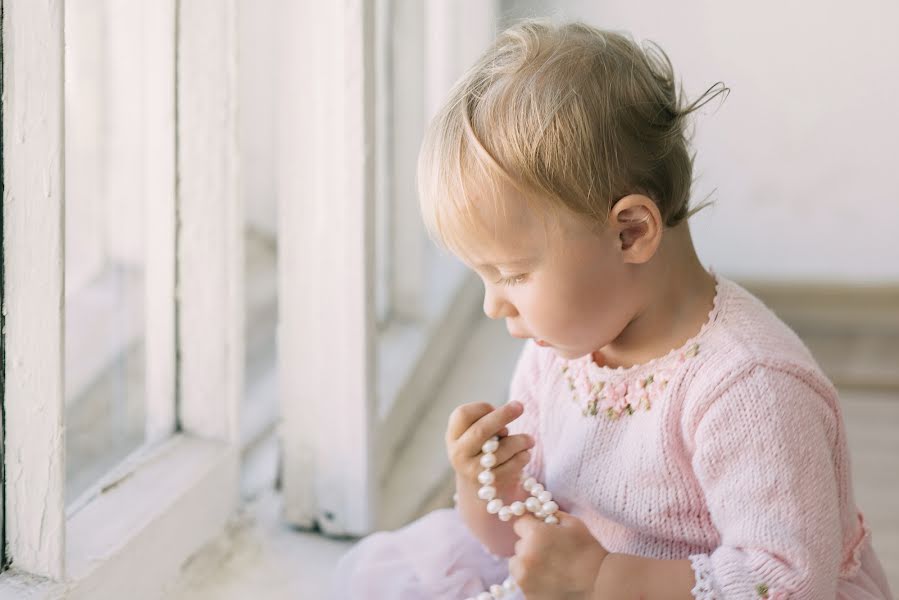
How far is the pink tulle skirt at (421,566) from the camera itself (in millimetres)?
1045

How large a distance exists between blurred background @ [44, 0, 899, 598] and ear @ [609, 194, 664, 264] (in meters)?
0.27

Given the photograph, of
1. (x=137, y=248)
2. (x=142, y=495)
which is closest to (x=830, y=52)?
(x=137, y=248)

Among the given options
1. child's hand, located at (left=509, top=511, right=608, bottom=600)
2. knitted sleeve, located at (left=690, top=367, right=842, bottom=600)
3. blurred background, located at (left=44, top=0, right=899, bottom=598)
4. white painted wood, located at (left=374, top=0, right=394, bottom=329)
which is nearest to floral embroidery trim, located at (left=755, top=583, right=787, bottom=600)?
knitted sleeve, located at (left=690, top=367, right=842, bottom=600)

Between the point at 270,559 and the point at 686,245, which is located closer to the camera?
the point at 686,245

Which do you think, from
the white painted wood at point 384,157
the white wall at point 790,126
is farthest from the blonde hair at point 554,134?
the white wall at point 790,126

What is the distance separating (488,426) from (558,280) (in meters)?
0.15

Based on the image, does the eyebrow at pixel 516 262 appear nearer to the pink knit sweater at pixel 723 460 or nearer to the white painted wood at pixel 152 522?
the pink knit sweater at pixel 723 460

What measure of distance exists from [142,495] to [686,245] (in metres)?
0.56

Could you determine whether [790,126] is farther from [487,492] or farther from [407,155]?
[487,492]

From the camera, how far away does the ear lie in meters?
0.87

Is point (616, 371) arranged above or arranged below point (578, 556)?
above

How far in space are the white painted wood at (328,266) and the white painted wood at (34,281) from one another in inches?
16.0

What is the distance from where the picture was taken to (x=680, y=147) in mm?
913

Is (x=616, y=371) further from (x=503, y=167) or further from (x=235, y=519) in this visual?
(x=235, y=519)
